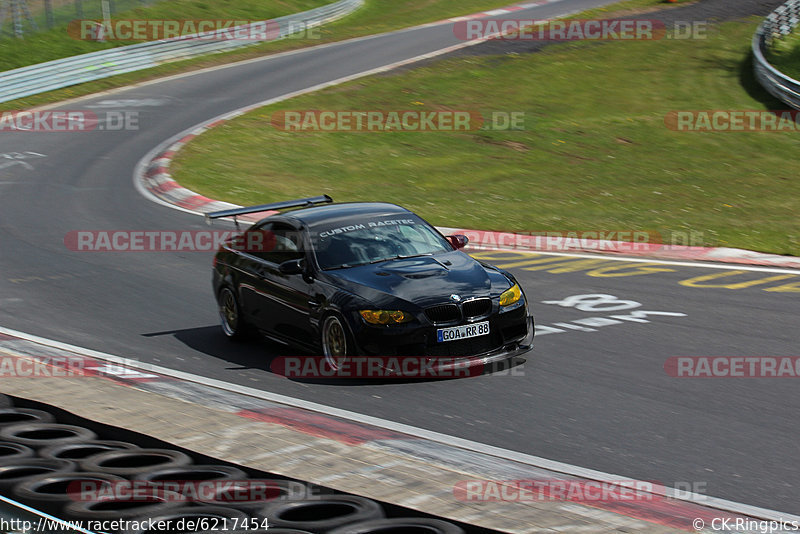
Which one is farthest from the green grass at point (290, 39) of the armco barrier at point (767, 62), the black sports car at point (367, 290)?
the black sports car at point (367, 290)

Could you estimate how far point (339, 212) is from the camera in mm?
10820

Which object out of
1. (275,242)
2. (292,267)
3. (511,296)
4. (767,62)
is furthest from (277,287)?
(767,62)

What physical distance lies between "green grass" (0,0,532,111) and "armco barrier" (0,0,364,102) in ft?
1.18

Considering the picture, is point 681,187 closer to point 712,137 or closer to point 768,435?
point 712,137

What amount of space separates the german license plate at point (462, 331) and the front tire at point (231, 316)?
2.86 metres

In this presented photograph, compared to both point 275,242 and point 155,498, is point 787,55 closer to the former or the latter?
point 275,242

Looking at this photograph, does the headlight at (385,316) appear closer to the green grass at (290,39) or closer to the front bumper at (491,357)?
the front bumper at (491,357)

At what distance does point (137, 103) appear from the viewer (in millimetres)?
34281

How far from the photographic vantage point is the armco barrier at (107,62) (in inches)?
1405

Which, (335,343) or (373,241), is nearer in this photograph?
(335,343)

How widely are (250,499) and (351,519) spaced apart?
29.2 inches

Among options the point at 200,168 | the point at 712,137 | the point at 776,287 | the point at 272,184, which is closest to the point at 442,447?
the point at 776,287

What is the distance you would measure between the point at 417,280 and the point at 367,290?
49 centimetres

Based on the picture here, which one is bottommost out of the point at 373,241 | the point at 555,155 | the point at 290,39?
the point at 555,155
